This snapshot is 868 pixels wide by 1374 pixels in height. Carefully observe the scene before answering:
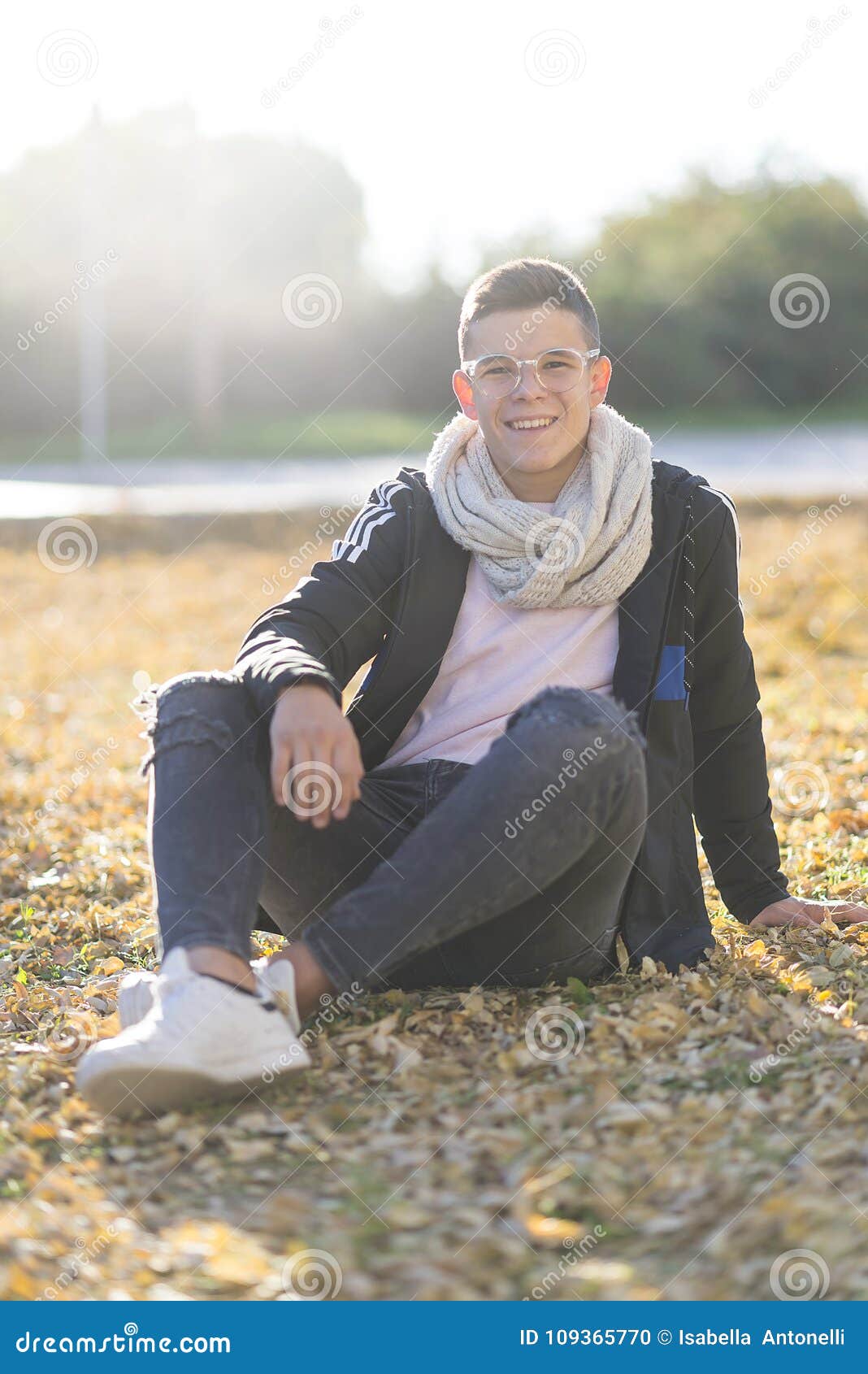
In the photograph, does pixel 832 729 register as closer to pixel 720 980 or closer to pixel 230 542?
pixel 720 980

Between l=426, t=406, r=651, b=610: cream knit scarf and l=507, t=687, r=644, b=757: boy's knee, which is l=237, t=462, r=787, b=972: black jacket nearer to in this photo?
l=426, t=406, r=651, b=610: cream knit scarf

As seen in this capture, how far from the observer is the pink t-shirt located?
2924 millimetres

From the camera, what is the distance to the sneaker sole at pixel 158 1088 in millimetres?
2322

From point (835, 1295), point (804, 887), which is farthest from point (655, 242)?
point (835, 1295)

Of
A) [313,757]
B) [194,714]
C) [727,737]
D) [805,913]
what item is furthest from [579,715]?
[805,913]

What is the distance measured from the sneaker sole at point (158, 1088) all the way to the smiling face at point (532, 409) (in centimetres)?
130

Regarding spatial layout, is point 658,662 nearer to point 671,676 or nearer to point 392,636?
point 671,676

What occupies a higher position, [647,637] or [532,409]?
[532,409]

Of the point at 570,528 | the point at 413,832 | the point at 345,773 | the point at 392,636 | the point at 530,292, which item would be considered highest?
the point at 530,292

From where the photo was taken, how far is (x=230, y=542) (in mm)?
13000

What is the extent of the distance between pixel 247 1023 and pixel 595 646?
43.4 inches

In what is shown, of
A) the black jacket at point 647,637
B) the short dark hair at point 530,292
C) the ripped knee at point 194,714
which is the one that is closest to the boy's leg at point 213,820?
the ripped knee at point 194,714

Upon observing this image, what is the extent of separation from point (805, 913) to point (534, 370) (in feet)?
4.40

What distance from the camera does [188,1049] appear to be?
7.55 feet
